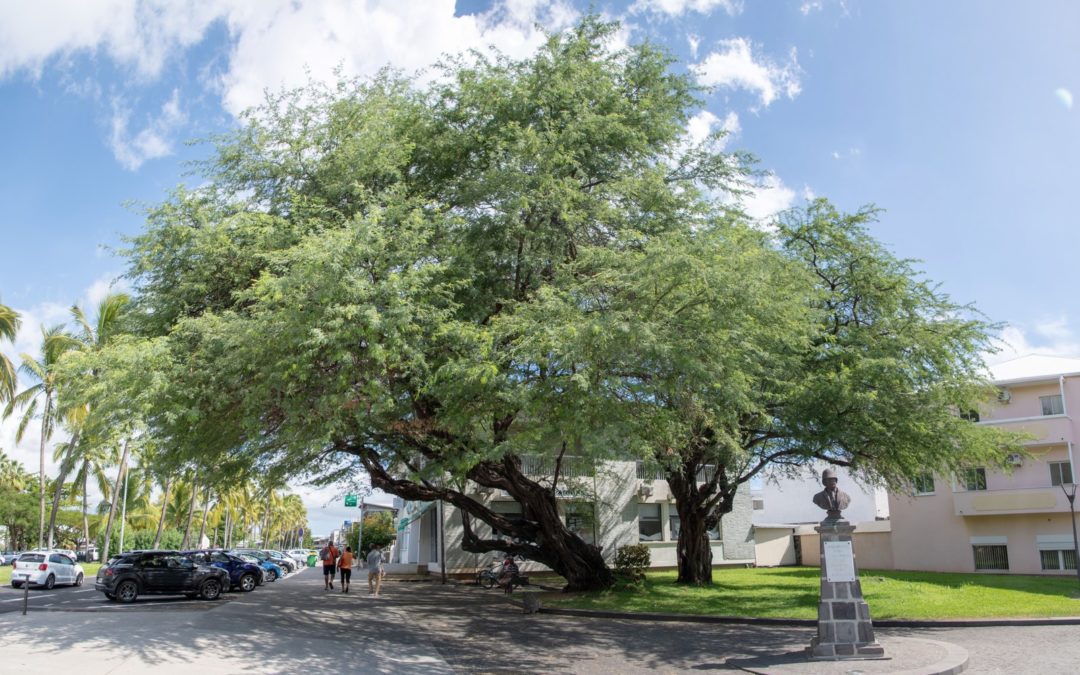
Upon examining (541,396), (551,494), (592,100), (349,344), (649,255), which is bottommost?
(551,494)

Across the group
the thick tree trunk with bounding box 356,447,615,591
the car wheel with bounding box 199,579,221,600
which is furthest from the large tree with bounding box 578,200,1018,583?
the car wheel with bounding box 199,579,221,600

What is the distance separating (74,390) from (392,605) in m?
11.0

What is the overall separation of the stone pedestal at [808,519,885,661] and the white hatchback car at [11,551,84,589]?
90.8 ft

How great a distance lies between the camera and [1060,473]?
32.9m

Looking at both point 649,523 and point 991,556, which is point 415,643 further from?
point 991,556

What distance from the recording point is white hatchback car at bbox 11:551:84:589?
27484 mm

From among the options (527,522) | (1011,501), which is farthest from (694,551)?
(1011,501)

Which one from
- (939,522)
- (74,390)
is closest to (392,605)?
(74,390)

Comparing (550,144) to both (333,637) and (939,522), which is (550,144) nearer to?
(333,637)

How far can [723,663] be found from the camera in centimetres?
1128

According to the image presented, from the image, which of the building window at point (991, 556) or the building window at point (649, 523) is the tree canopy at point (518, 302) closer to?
the building window at point (649, 523)

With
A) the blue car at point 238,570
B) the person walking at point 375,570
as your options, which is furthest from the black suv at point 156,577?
the person walking at point 375,570

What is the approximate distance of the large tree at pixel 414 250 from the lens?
11.5 meters

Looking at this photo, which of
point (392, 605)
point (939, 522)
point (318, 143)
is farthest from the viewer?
point (939, 522)
